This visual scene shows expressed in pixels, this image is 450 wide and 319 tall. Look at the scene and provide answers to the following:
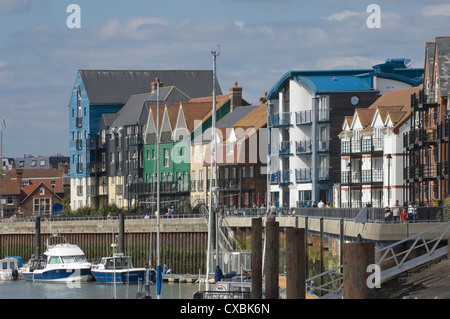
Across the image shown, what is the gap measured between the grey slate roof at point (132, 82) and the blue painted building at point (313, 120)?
Result: 36651mm

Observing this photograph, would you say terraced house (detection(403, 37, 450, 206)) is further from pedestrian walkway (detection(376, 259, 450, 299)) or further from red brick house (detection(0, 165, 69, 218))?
red brick house (detection(0, 165, 69, 218))

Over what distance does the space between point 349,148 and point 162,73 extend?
2158 inches

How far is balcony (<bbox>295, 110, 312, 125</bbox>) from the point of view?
367 ft

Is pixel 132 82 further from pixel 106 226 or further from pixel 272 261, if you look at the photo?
pixel 272 261

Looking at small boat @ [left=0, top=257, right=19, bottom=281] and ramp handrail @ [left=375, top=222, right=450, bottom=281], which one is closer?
ramp handrail @ [left=375, top=222, right=450, bottom=281]

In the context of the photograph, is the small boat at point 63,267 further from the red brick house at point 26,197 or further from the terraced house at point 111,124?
the red brick house at point 26,197

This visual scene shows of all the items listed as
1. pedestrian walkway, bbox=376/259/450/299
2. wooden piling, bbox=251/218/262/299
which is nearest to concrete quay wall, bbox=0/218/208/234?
pedestrian walkway, bbox=376/259/450/299

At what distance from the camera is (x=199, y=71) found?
6137 inches

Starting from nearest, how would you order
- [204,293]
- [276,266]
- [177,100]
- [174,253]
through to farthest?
[276,266] → [204,293] → [174,253] → [177,100]

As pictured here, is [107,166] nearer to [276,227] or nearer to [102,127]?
[102,127]

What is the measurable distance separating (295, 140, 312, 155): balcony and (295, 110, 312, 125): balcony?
1664 mm

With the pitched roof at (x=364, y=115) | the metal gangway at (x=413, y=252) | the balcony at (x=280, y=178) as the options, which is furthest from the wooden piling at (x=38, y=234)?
the metal gangway at (x=413, y=252)

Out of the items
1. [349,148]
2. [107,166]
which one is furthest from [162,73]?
[349,148]

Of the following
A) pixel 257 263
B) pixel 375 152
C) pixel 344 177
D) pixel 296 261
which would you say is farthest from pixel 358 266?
pixel 344 177
